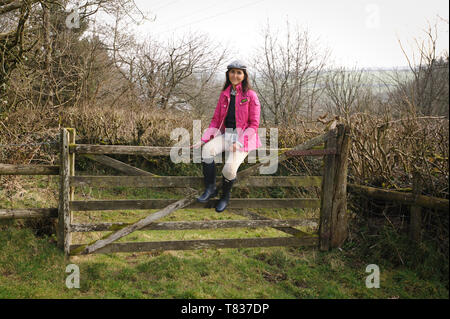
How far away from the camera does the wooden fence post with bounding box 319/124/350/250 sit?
4.70 m

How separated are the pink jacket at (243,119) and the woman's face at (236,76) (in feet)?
0.22

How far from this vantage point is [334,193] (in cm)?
477

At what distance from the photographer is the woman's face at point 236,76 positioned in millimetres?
4297

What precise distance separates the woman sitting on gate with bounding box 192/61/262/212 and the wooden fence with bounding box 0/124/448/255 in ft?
0.83

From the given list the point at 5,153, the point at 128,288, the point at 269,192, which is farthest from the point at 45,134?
the point at 269,192

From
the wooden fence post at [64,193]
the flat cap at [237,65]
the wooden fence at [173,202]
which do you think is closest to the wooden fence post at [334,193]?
the wooden fence at [173,202]

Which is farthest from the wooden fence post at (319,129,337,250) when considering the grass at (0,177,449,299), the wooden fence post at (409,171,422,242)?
the wooden fence post at (409,171,422,242)

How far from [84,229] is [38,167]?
104 centimetres

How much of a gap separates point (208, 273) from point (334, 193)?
212cm

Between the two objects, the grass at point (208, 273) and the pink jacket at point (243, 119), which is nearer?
the grass at point (208, 273)
